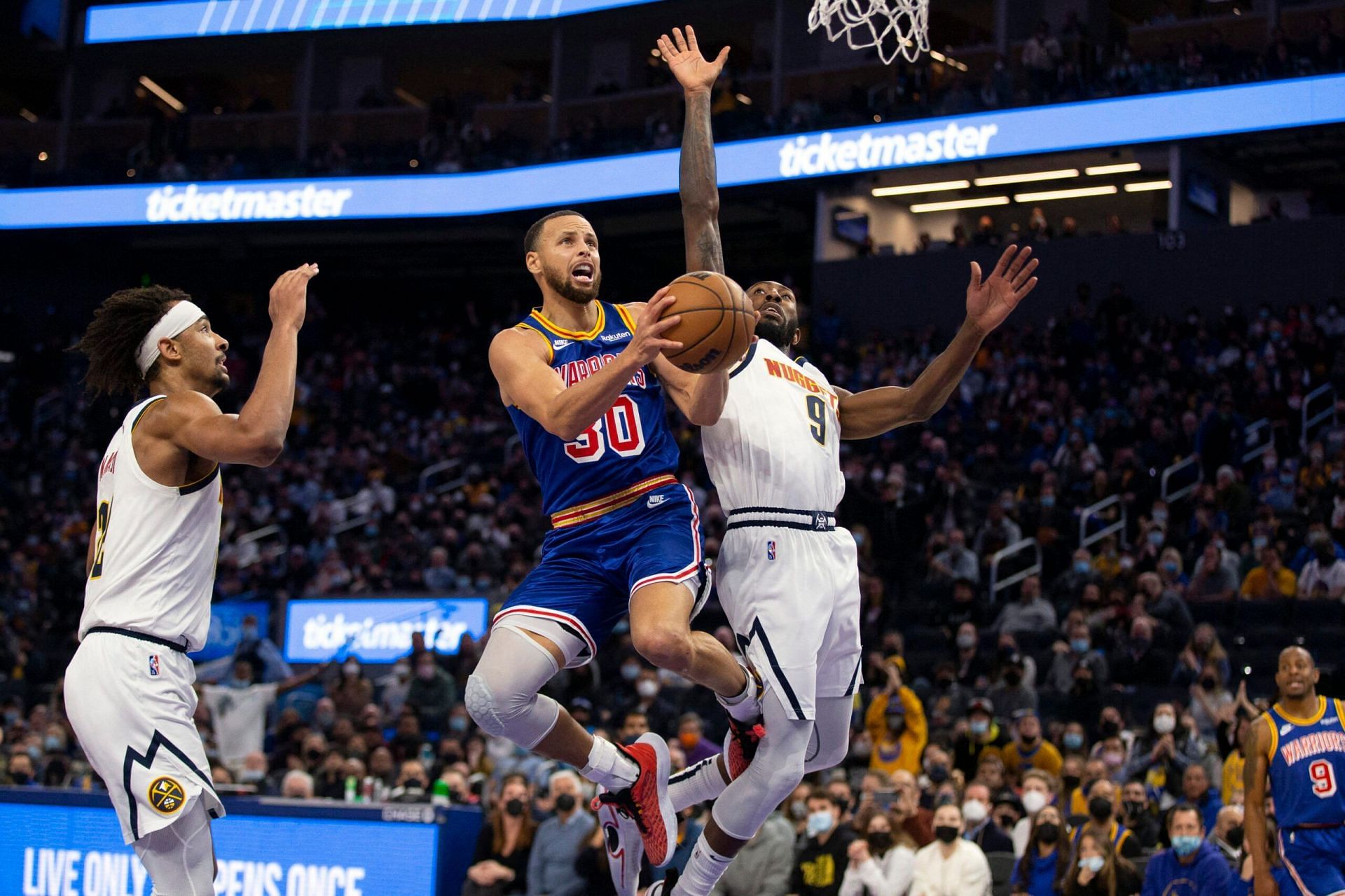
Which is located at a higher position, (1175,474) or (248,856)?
(1175,474)

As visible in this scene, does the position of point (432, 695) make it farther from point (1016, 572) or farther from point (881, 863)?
point (1016, 572)

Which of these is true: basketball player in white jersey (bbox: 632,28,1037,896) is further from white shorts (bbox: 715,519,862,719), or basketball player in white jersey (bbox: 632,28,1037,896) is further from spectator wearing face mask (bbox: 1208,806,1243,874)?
spectator wearing face mask (bbox: 1208,806,1243,874)

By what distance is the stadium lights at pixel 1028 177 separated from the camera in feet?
97.3

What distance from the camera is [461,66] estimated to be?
1583 inches

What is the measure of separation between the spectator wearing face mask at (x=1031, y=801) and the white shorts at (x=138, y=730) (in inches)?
317

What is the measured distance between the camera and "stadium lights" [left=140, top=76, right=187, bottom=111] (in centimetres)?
4066

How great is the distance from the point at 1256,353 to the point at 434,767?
14.6 metres

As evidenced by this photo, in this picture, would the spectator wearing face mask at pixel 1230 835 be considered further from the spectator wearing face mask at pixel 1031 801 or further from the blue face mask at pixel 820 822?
the blue face mask at pixel 820 822

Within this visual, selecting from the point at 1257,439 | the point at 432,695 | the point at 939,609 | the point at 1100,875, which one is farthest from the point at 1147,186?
the point at 1100,875

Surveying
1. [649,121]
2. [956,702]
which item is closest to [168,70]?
[649,121]

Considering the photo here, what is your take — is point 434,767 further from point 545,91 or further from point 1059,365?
point 545,91

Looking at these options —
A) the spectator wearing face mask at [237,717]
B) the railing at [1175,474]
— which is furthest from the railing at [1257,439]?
the spectator wearing face mask at [237,717]

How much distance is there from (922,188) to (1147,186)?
439cm

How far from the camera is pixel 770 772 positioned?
688cm
